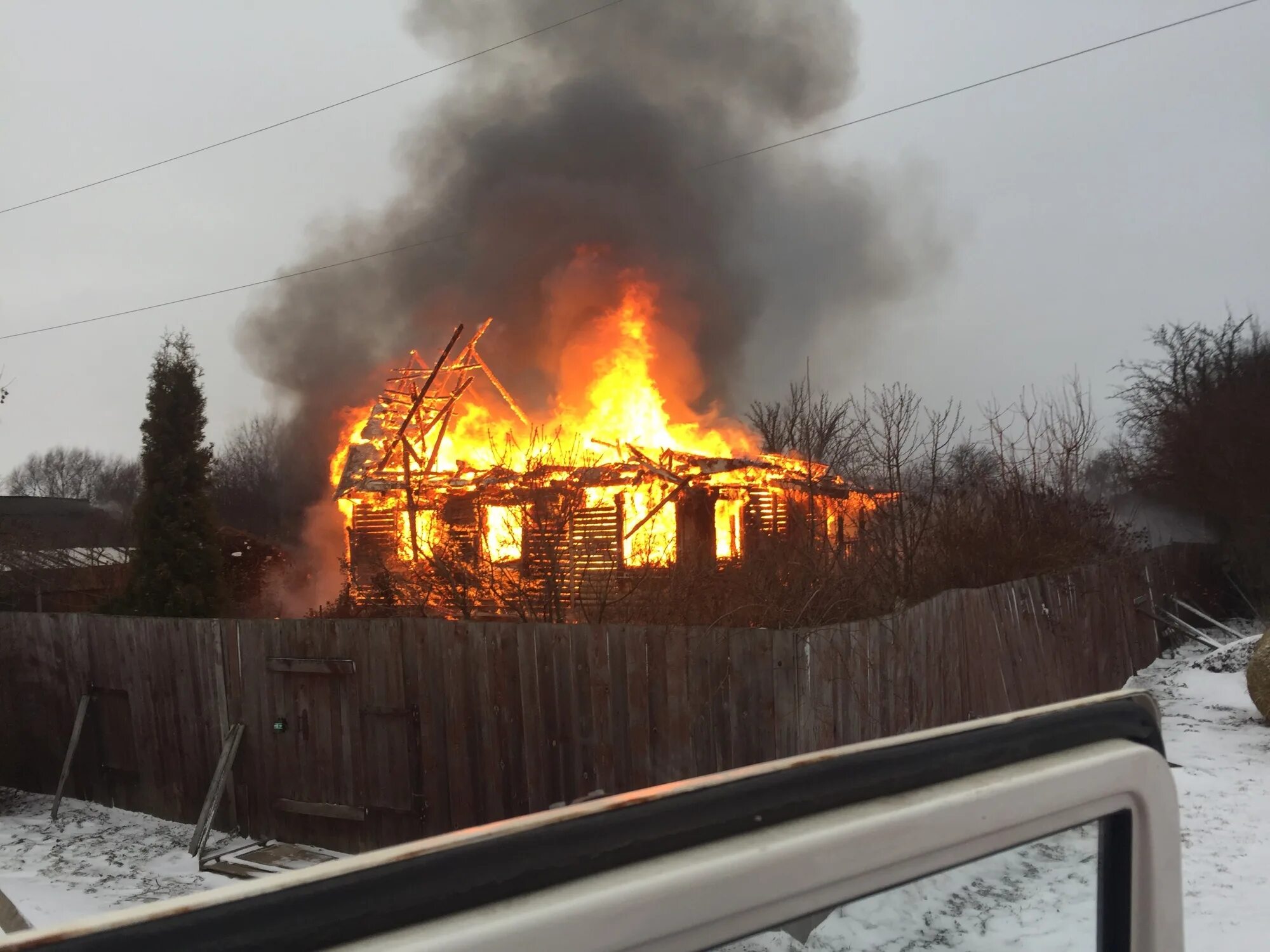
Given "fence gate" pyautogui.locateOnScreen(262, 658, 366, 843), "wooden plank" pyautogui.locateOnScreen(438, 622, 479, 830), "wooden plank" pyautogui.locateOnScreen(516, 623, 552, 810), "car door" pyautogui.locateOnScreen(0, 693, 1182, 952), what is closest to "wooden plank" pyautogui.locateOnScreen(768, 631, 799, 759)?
"wooden plank" pyautogui.locateOnScreen(516, 623, 552, 810)

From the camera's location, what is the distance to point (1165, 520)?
2728 cm

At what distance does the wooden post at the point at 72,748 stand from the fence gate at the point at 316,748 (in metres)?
2.76

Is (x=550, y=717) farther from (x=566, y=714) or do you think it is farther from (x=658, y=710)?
(x=658, y=710)

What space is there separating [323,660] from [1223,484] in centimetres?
1974

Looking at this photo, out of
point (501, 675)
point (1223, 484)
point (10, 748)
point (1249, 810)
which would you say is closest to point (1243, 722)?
point (1249, 810)

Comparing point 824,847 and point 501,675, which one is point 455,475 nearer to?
point 501,675

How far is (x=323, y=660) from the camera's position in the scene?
8.38 metres

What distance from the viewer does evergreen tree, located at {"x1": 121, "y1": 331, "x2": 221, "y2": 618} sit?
12.7 m

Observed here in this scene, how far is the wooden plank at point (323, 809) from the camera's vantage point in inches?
325

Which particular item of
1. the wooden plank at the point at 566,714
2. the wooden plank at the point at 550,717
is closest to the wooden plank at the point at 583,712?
the wooden plank at the point at 566,714

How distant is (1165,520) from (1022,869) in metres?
29.8

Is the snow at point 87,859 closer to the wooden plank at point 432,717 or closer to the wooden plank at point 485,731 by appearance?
the wooden plank at point 432,717

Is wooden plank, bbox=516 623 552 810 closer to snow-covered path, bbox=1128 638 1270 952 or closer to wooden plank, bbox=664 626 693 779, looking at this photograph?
wooden plank, bbox=664 626 693 779

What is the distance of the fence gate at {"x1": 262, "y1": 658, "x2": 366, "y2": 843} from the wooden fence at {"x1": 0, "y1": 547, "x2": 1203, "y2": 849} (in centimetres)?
2
